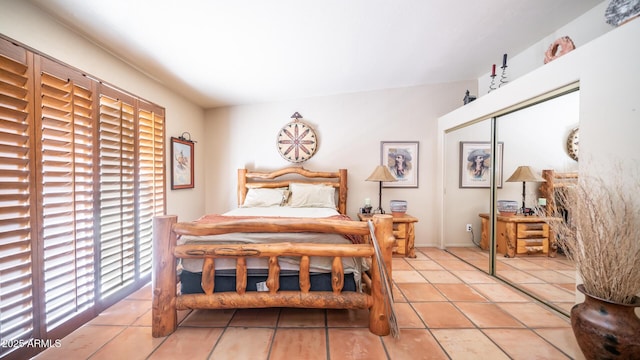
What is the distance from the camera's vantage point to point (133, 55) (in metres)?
2.27

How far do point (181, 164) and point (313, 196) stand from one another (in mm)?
1853

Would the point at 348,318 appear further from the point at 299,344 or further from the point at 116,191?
Answer: the point at 116,191

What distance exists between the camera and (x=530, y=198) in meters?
2.41

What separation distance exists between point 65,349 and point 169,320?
2.03ft

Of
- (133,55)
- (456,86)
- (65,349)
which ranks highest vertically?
(456,86)

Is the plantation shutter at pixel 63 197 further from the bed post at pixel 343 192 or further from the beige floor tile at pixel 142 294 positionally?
the bed post at pixel 343 192

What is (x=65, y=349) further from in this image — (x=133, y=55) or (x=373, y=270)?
(x=133, y=55)

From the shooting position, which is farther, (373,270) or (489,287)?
(489,287)

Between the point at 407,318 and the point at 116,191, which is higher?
the point at 116,191

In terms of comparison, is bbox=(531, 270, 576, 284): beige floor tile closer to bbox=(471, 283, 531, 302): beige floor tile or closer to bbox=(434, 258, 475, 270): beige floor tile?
bbox=(471, 283, 531, 302): beige floor tile

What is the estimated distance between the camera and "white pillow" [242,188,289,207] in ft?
11.5

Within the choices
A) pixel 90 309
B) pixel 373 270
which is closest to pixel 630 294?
pixel 373 270

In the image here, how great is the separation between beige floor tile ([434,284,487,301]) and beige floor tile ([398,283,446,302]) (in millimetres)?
76

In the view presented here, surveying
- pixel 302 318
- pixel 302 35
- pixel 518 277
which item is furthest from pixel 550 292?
pixel 302 35
